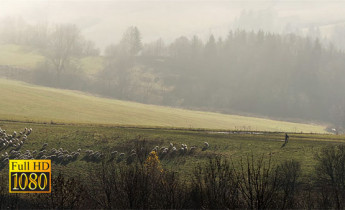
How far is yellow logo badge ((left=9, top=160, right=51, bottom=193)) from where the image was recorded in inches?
1751

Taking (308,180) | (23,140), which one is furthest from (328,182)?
(23,140)

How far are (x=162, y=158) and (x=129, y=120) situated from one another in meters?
50.1

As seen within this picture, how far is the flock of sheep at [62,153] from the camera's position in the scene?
58.8 metres

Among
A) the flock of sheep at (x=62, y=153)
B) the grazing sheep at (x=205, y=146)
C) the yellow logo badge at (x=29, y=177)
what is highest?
the grazing sheep at (x=205, y=146)

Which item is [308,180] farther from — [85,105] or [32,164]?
[85,105]

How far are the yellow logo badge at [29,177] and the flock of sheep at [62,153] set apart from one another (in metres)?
3.31

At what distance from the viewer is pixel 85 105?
412 feet

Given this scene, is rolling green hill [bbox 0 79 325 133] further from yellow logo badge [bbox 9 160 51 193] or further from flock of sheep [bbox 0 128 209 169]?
yellow logo badge [bbox 9 160 51 193]

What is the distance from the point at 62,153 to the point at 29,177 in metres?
13.6

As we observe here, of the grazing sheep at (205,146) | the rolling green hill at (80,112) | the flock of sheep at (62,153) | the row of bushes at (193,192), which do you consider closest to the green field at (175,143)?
the grazing sheep at (205,146)

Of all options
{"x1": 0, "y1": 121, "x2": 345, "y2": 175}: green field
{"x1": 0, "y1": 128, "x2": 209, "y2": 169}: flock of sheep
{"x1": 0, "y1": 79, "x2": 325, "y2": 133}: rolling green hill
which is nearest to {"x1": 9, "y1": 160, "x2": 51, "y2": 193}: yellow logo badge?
{"x1": 0, "y1": 128, "x2": 209, "y2": 169}: flock of sheep

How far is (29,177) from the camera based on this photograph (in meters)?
46.5

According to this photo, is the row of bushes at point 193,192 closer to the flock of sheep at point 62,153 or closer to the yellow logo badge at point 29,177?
the yellow logo badge at point 29,177

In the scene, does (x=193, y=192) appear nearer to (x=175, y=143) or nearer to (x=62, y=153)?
(x=175, y=143)
